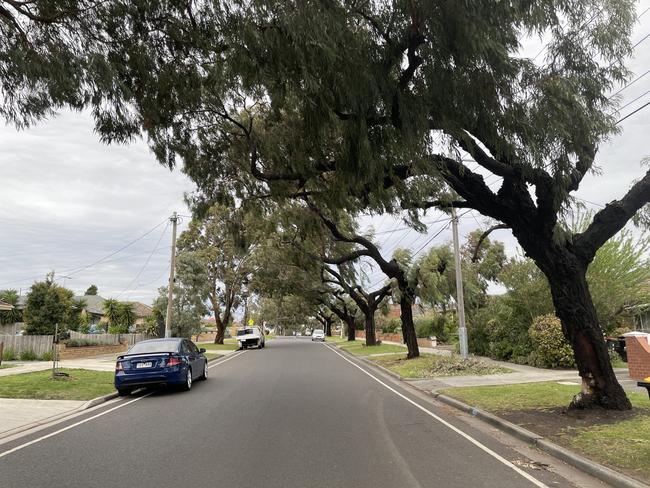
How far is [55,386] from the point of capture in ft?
46.8

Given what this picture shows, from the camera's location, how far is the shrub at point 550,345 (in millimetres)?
18156

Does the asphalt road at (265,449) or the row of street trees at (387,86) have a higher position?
the row of street trees at (387,86)

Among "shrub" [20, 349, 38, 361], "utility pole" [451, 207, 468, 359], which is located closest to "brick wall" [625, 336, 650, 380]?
"utility pole" [451, 207, 468, 359]

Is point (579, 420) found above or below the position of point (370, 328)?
below

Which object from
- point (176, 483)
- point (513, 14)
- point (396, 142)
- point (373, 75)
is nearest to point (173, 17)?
point (373, 75)

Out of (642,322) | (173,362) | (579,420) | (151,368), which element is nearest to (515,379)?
(579,420)

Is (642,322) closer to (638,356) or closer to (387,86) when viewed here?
(638,356)

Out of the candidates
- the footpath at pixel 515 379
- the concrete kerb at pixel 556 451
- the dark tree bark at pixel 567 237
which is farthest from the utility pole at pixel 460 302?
the dark tree bark at pixel 567 237

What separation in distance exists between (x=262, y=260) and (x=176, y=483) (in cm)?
3538

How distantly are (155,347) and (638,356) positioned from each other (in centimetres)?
1353

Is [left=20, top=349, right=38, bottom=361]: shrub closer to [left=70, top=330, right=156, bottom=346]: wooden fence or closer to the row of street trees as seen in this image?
[left=70, top=330, right=156, bottom=346]: wooden fence

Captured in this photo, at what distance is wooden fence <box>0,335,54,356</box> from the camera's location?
24.0 metres

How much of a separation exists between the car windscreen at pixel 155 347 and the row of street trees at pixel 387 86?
228 inches

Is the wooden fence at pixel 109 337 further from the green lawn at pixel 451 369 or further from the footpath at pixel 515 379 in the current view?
the footpath at pixel 515 379
